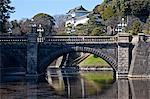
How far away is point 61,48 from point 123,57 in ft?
25.0

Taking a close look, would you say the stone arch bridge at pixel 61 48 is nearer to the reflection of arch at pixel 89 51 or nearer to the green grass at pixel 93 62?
the reflection of arch at pixel 89 51

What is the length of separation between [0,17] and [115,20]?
76.6 feet

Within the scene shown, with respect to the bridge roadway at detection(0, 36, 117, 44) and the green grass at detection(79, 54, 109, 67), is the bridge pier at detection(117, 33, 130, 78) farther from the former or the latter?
the green grass at detection(79, 54, 109, 67)

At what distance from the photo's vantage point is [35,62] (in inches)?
2648

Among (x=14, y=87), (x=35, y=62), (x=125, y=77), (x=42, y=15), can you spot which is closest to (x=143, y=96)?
(x=14, y=87)

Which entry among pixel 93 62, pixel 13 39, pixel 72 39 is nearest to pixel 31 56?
pixel 13 39

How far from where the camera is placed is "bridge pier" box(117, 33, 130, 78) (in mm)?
65625

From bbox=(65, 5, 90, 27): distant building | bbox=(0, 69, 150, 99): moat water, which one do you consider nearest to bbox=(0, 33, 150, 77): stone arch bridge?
bbox=(0, 69, 150, 99): moat water

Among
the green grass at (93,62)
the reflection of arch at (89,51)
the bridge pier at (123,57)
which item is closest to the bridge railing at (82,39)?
the reflection of arch at (89,51)

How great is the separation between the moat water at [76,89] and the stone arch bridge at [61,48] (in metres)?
2.97

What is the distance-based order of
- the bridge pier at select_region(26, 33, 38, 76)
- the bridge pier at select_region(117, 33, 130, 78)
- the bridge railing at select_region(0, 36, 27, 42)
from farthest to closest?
1. the bridge railing at select_region(0, 36, 27, 42)
2. the bridge pier at select_region(26, 33, 38, 76)
3. the bridge pier at select_region(117, 33, 130, 78)

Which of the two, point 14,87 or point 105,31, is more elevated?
point 105,31

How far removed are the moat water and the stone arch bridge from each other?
2966 mm

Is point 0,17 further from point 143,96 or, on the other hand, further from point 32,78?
point 143,96
